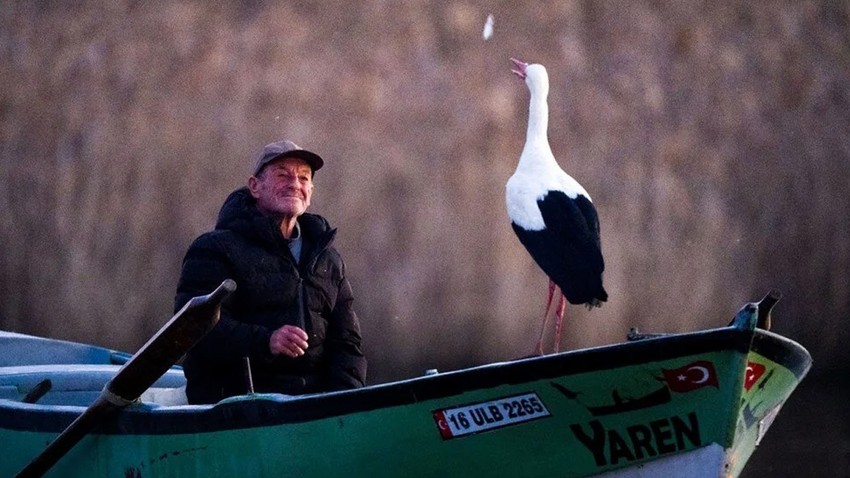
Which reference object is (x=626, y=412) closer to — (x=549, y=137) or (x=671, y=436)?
(x=671, y=436)

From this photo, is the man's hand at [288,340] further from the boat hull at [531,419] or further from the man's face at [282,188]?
the man's face at [282,188]

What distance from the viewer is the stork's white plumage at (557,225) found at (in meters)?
5.56

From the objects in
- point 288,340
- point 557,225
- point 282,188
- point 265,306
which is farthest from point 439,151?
point 288,340

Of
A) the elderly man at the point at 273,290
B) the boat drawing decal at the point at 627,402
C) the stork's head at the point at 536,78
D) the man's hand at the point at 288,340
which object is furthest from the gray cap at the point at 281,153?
the stork's head at the point at 536,78

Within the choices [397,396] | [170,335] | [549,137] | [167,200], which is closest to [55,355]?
[170,335]

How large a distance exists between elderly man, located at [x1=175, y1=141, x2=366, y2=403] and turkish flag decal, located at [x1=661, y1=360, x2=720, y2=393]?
3.02 feet

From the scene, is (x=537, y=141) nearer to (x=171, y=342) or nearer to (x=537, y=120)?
(x=537, y=120)

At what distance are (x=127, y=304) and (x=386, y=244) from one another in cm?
175

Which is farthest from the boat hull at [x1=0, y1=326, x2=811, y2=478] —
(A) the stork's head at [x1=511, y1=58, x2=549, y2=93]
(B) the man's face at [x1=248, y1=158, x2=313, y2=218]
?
(A) the stork's head at [x1=511, y1=58, x2=549, y2=93]

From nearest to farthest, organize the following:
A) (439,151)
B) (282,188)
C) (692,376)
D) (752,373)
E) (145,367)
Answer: (692,376), (752,373), (145,367), (282,188), (439,151)

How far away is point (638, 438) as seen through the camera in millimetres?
3426

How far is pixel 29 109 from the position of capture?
968 centimetres

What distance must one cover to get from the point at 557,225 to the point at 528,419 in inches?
92.9

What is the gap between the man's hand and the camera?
3.66 meters
